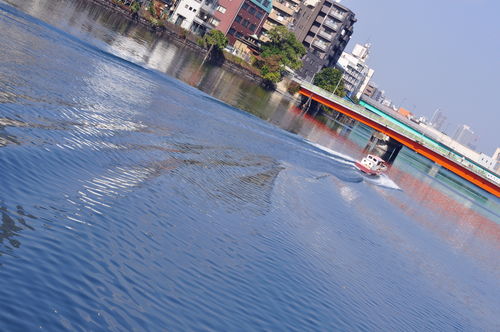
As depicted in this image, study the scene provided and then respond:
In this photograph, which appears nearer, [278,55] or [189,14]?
[189,14]

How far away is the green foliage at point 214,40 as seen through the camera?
6812 centimetres

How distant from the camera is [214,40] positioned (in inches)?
2680

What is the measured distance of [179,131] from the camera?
1970 centimetres

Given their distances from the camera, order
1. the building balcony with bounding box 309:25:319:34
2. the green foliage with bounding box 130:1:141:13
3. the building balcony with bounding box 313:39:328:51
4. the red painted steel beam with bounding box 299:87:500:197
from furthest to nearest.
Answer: the building balcony with bounding box 309:25:319:34
the building balcony with bounding box 313:39:328:51
the green foliage with bounding box 130:1:141:13
the red painted steel beam with bounding box 299:87:500:197

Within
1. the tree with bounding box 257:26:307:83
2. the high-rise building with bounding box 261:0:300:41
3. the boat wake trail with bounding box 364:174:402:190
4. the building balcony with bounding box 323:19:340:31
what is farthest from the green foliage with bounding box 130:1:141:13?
the building balcony with bounding box 323:19:340:31

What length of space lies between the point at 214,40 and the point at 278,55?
11.2 meters

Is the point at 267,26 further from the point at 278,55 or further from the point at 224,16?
the point at 278,55

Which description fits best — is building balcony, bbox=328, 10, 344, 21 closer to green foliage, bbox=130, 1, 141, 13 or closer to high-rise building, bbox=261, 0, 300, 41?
high-rise building, bbox=261, 0, 300, 41

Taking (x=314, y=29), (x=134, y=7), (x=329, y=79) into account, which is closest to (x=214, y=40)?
(x=134, y=7)

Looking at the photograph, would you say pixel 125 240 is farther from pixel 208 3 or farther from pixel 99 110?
pixel 208 3

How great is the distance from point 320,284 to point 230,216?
121 inches

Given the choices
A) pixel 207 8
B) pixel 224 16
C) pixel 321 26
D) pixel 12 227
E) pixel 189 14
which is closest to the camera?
pixel 12 227

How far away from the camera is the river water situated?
8133 mm

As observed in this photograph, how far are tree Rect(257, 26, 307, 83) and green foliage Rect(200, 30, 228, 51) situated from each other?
779cm
